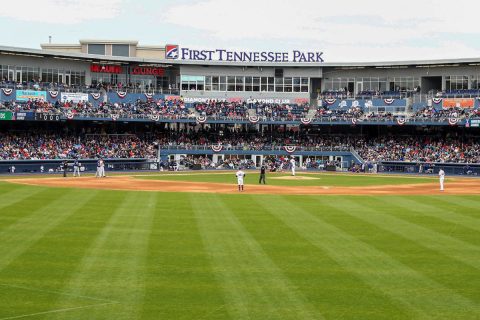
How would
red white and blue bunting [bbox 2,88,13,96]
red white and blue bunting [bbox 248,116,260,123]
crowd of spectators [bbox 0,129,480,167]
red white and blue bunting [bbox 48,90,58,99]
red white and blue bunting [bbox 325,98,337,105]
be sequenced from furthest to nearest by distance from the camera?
red white and blue bunting [bbox 325,98,337,105]
red white and blue bunting [bbox 248,116,260,123]
red white and blue bunting [bbox 48,90,58,99]
red white and blue bunting [bbox 2,88,13,96]
crowd of spectators [bbox 0,129,480,167]

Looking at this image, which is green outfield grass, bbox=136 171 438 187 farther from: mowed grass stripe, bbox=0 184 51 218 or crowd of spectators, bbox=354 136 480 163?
mowed grass stripe, bbox=0 184 51 218

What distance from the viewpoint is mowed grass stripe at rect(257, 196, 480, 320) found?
14.0 metres

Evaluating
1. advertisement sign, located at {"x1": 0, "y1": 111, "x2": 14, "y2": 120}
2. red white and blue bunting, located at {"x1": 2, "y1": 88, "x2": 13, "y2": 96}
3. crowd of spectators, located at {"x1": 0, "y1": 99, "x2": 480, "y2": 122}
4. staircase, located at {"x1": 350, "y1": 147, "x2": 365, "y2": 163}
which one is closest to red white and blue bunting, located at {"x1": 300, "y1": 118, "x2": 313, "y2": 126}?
crowd of spectators, located at {"x1": 0, "y1": 99, "x2": 480, "y2": 122}

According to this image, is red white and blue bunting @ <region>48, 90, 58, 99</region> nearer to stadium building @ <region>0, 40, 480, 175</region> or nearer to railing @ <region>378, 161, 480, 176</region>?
stadium building @ <region>0, 40, 480, 175</region>

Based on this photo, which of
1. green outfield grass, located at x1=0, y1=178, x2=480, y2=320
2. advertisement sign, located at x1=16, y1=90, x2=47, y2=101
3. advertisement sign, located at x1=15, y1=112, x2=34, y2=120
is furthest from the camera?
advertisement sign, located at x1=16, y1=90, x2=47, y2=101

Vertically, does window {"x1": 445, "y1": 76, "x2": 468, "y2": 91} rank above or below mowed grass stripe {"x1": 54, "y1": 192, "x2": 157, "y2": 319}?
above

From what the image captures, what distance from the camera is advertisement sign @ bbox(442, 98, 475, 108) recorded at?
78812 mm

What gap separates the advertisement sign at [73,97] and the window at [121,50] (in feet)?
37.0

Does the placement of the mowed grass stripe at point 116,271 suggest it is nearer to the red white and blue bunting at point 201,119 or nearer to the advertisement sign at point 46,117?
the advertisement sign at point 46,117

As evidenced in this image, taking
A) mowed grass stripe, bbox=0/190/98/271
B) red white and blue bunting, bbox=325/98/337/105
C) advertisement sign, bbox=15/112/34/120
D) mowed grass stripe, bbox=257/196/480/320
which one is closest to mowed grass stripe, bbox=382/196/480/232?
mowed grass stripe, bbox=257/196/480/320

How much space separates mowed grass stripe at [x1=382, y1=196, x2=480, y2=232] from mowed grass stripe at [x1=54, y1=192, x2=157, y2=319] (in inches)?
506

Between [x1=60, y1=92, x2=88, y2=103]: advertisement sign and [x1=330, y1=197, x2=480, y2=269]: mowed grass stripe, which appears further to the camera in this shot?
[x1=60, y1=92, x2=88, y2=103]: advertisement sign

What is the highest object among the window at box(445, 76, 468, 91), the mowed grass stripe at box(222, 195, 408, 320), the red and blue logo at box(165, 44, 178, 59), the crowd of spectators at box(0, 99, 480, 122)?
the red and blue logo at box(165, 44, 178, 59)

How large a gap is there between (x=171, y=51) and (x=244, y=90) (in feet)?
37.0
